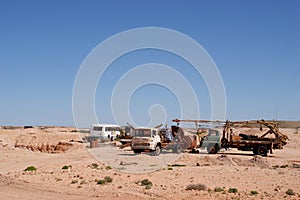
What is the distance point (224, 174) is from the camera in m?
18.6

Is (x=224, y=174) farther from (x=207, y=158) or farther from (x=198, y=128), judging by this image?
(x=198, y=128)

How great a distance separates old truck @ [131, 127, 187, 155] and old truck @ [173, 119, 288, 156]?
1.32m

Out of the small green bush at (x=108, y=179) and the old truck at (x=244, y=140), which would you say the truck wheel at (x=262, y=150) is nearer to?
the old truck at (x=244, y=140)

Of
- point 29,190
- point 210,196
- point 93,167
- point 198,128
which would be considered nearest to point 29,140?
point 198,128

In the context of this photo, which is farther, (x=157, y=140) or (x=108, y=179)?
(x=157, y=140)

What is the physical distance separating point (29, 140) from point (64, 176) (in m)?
32.1

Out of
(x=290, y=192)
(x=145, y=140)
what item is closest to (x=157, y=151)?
(x=145, y=140)

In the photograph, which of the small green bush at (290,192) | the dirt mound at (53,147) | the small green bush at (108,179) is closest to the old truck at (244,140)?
the dirt mound at (53,147)

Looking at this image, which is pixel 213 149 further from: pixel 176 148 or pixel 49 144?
pixel 49 144

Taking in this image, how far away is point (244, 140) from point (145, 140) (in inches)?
322

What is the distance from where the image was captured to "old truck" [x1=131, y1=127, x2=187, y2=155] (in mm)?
28500

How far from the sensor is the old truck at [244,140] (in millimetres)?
30109

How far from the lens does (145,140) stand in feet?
93.2

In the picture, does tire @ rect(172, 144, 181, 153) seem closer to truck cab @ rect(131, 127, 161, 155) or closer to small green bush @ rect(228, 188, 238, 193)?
truck cab @ rect(131, 127, 161, 155)
